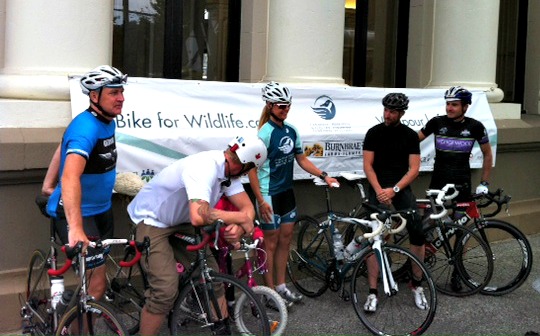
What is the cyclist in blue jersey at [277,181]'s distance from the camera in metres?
5.81

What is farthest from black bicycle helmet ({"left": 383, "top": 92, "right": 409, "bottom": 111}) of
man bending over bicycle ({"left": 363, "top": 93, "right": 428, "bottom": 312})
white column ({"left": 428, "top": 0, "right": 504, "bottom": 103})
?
white column ({"left": 428, "top": 0, "right": 504, "bottom": 103})

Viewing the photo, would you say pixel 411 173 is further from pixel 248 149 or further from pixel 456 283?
pixel 248 149

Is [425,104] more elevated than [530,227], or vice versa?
[425,104]

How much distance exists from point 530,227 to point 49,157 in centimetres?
679

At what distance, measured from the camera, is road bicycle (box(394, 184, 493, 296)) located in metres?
6.36

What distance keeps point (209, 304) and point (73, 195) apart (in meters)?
1.11

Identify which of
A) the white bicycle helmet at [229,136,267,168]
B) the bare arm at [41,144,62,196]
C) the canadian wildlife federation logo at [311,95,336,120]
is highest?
the canadian wildlife federation logo at [311,95,336,120]

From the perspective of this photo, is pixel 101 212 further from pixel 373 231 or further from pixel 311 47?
pixel 311 47

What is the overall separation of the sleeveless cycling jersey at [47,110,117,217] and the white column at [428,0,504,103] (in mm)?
5944

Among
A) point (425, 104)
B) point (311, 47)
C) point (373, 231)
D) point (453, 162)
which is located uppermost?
point (311, 47)

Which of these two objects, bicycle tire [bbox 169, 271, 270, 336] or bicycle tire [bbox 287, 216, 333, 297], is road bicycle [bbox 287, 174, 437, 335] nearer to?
bicycle tire [bbox 287, 216, 333, 297]

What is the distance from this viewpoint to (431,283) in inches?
211

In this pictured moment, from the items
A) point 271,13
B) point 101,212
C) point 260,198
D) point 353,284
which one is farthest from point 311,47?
point 101,212

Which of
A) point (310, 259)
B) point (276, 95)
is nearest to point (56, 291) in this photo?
point (276, 95)
